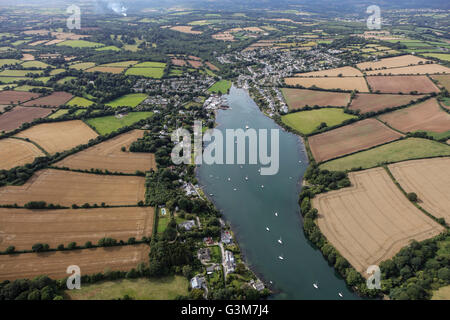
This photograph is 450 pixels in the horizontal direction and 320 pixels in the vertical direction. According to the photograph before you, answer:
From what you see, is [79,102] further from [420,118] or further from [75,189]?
[420,118]

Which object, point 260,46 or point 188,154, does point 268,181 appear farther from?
point 260,46

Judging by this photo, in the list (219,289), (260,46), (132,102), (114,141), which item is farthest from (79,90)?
(260,46)

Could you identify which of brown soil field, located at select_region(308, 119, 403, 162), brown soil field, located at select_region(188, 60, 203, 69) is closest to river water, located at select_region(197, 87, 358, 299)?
brown soil field, located at select_region(308, 119, 403, 162)

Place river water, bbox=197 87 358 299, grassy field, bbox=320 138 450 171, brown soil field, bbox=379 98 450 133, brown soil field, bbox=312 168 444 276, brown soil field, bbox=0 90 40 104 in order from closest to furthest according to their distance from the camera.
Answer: river water, bbox=197 87 358 299
brown soil field, bbox=312 168 444 276
grassy field, bbox=320 138 450 171
brown soil field, bbox=379 98 450 133
brown soil field, bbox=0 90 40 104

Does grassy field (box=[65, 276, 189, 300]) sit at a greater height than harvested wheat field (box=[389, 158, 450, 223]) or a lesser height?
lesser

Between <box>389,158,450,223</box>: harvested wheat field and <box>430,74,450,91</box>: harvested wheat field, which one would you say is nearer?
<box>389,158,450,223</box>: harvested wheat field

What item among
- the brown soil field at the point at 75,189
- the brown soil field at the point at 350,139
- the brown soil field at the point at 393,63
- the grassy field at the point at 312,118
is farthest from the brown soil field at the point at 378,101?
the brown soil field at the point at 75,189

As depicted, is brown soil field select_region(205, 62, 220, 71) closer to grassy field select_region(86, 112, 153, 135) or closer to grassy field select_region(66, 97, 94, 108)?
grassy field select_region(86, 112, 153, 135)

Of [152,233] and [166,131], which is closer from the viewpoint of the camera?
[152,233]
